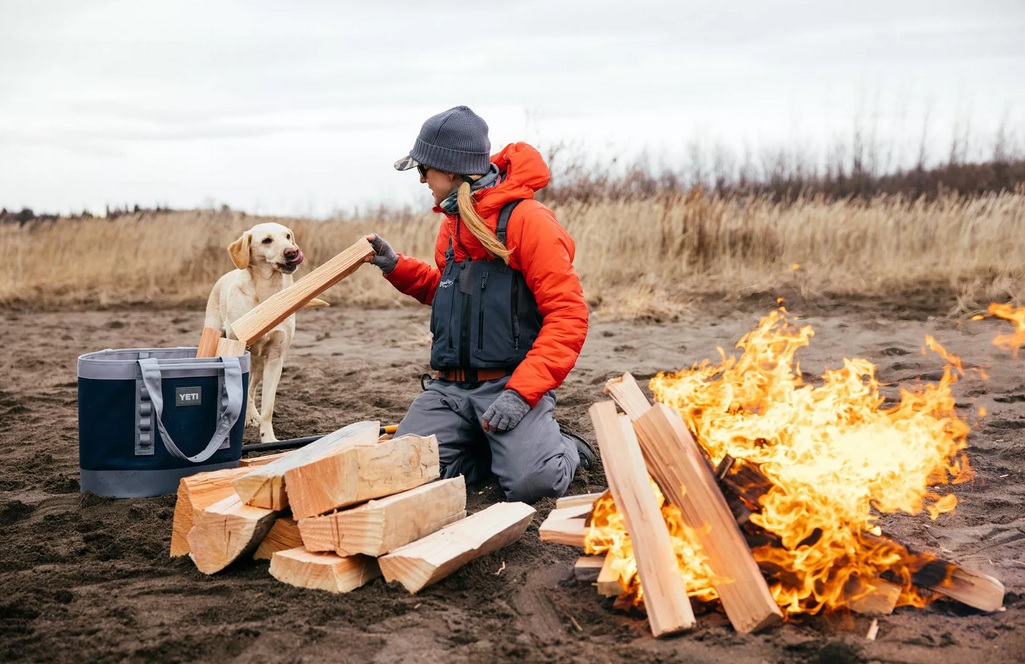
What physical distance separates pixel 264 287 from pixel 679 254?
7963 millimetres

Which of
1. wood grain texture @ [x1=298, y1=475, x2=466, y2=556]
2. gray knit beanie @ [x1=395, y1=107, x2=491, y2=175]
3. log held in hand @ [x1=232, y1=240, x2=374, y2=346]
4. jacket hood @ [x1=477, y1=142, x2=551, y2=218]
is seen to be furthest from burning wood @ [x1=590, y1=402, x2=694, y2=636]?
log held in hand @ [x1=232, y1=240, x2=374, y2=346]

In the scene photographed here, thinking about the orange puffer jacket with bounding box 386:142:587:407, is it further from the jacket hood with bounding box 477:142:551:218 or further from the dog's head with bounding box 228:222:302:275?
the dog's head with bounding box 228:222:302:275

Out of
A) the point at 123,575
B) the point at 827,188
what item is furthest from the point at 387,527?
the point at 827,188

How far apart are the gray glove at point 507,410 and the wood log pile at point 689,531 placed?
0.89 meters

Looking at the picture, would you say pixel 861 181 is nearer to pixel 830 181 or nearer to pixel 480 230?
pixel 830 181

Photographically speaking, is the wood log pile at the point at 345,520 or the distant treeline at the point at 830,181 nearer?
the wood log pile at the point at 345,520

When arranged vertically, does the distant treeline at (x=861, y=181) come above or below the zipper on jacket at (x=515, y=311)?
above

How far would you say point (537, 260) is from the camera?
420 cm

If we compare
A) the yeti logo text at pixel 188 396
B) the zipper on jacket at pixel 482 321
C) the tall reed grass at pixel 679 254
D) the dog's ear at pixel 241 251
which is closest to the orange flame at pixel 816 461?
the zipper on jacket at pixel 482 321

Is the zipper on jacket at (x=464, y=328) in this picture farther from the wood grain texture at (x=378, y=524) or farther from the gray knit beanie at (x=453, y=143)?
the wood grain texture at (x=378, y=524)

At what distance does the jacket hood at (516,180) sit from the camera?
14.1 feet

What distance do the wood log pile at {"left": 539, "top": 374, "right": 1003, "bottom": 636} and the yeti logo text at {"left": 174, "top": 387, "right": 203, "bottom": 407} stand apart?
1917mm

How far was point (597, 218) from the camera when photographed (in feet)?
42.4

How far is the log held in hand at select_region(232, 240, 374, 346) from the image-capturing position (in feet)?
14.6
